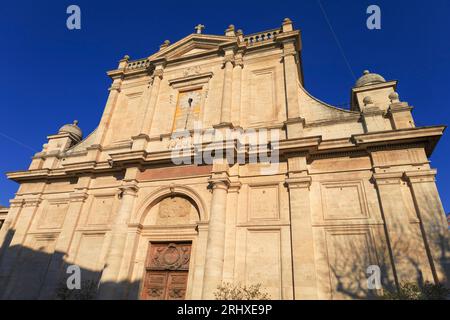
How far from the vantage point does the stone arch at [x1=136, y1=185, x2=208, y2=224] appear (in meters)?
10.8

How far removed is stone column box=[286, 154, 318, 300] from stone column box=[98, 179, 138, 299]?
617cm

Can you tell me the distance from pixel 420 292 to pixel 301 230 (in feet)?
10.7

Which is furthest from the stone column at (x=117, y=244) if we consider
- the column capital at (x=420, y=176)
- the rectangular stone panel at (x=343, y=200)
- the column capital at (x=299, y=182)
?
the column capital at (x=420, y=176)

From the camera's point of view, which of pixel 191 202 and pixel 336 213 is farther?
pixel 191 202

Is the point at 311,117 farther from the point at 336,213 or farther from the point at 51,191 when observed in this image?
the point at 51,191

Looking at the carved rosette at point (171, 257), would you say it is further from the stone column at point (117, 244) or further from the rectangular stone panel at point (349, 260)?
the rectangular stone panel at point (349, 260)

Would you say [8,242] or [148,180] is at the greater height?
[148,180]

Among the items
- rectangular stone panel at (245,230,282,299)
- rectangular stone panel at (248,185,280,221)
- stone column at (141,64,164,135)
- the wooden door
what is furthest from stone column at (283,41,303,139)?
stone column at (141,64,164,135)

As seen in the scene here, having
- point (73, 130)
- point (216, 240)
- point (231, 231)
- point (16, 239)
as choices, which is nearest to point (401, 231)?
point (231, 231)

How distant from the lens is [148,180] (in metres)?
11.8

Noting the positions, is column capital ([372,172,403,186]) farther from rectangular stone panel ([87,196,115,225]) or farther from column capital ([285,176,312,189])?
rectangular stone panel ([87,196,115,225])

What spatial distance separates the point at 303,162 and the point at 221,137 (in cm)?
341

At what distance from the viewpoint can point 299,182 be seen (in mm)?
9656
